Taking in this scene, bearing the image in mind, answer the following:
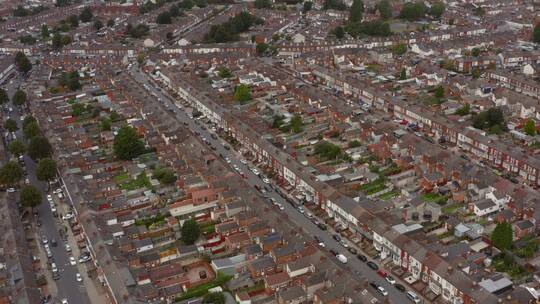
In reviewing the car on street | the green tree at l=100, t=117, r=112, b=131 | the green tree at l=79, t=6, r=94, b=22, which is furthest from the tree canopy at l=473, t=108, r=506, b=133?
the green tree at l=79, t=6, r=94, b=22

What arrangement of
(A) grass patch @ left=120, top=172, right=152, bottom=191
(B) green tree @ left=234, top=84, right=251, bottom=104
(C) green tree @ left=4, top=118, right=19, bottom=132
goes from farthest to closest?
1. (B) green tree @ left=234, top=84, right=251, bottom=104
2. (C) green tree @ left=4, top=118, right=19, bottom=132
3. (A) grass patch @ left=120, top=172, right=152, bottom=191

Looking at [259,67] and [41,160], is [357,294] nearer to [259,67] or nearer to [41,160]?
[41,160]

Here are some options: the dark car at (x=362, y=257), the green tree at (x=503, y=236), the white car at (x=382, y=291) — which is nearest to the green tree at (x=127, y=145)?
the dark car at (x=362, y=257)

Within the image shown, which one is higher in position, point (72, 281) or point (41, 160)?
point (41, 160)

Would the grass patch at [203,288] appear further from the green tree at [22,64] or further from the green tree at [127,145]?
the green tree at [22,64]

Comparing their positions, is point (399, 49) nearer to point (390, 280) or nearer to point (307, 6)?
point (307, 6)

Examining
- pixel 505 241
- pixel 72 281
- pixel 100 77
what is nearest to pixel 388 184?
pixel 505 241

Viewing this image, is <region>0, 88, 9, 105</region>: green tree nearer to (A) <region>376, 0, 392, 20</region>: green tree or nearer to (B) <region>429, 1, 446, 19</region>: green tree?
(A) <region>376, 0, 392, 20</region>: green tree
